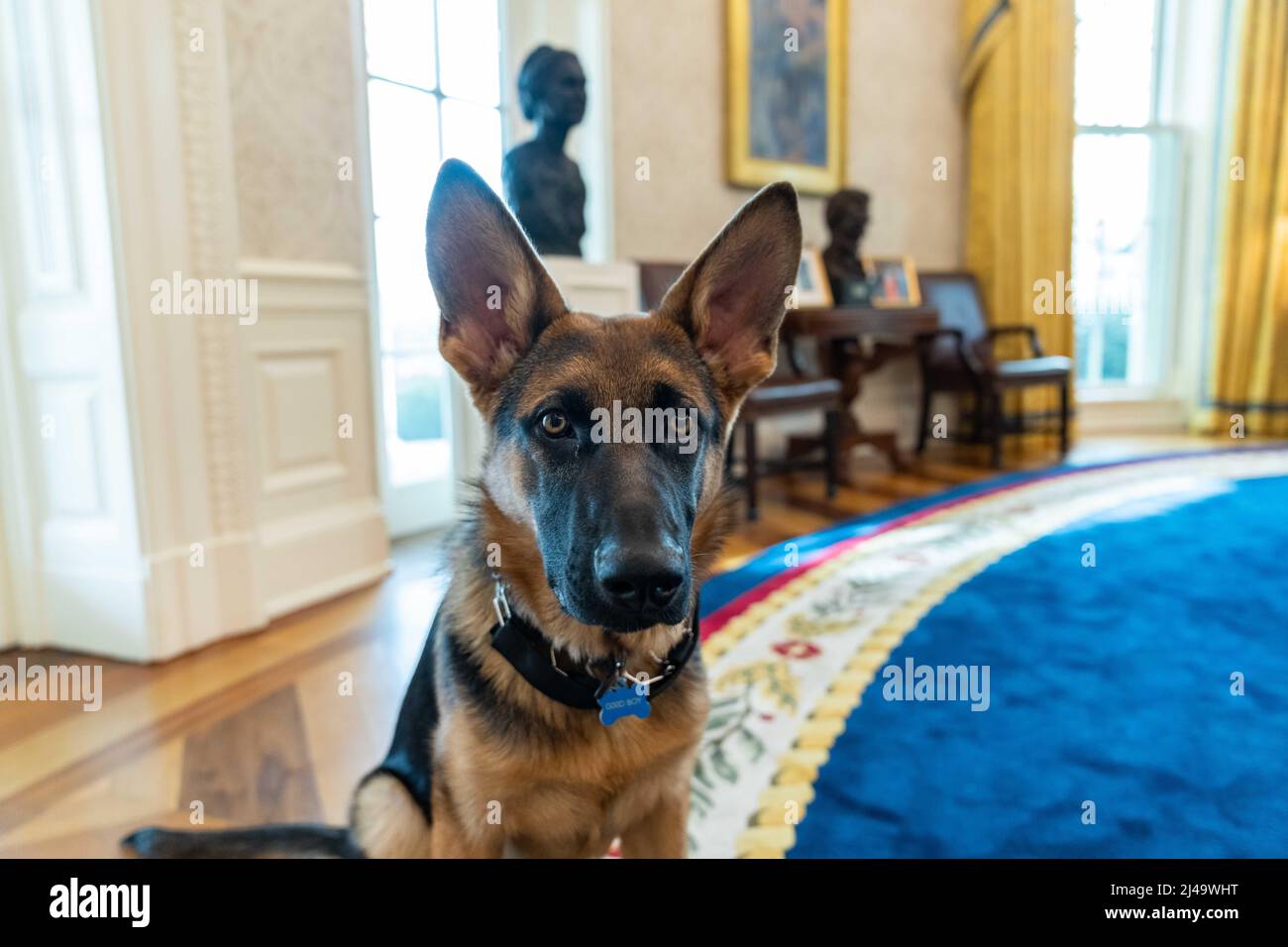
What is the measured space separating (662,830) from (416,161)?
3726 mm

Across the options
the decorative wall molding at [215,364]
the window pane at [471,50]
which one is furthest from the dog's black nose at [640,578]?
the window pane at [471,50]

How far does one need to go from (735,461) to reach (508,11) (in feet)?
9.68

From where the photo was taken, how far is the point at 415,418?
4332 mm

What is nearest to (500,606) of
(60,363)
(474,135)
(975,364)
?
(60,363)

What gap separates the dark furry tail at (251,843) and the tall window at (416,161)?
2672 mm

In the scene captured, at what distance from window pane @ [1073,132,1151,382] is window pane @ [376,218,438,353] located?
5.76 meters

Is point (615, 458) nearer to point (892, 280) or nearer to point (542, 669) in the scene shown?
point (542, 669)

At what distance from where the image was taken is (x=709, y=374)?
53.9 inches

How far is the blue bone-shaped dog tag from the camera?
3.91 ft

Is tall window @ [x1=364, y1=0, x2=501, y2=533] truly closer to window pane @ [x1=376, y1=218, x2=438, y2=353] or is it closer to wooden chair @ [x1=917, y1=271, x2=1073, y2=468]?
window pane @ [x1=376, y1=218, x2=438, y2=353]

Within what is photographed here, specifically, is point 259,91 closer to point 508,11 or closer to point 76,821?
point 508,11

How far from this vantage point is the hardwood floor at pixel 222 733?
6.04 ft

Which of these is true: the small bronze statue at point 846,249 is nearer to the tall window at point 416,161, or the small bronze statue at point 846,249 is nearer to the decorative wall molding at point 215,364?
the tall window at point 416,161
